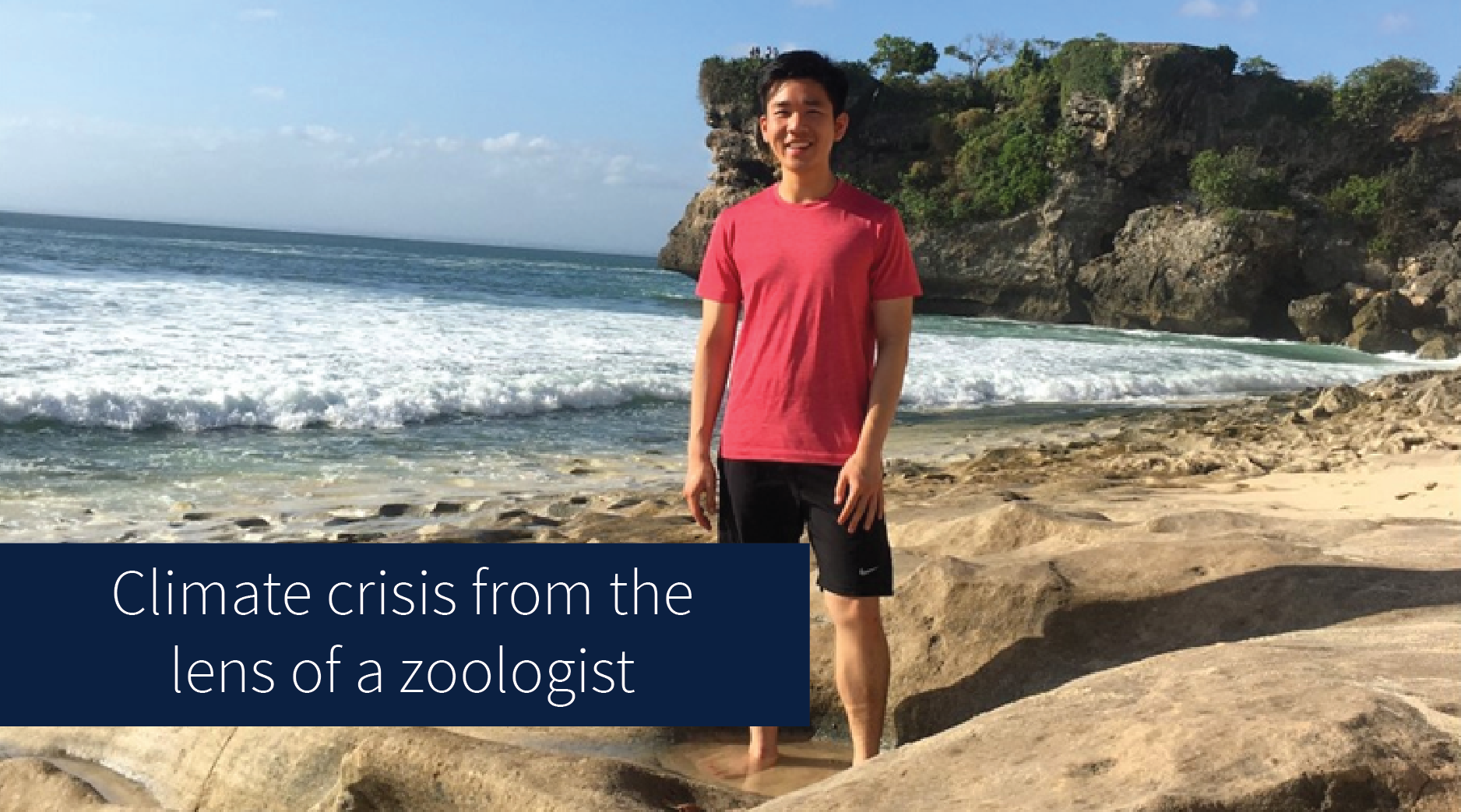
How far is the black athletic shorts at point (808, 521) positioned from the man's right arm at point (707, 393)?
0.16ft

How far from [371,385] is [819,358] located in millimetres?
8923

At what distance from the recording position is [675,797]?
2.42m

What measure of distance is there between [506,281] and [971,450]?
102 ft

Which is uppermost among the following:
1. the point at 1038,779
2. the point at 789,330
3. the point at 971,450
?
the point at 789,330

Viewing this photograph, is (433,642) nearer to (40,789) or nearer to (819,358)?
(40,789)

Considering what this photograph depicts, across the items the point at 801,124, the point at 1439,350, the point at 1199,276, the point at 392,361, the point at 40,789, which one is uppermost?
the point at 1199,276

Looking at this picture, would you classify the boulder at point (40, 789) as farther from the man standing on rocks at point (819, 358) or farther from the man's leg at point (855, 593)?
the man's leg at point (855, 593)

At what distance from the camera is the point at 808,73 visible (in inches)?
108

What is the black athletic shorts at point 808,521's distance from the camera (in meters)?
2.69

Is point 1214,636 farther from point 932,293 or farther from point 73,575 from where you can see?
point 932,293

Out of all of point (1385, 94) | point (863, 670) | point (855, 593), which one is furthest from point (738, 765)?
point (1385, 94)

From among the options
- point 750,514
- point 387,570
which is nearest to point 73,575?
point 387,570

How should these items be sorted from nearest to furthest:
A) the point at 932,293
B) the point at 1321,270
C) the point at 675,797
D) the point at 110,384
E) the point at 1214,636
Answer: the point at 675,797
the point at 1214,636
the point at 110,384
the point at 1321,270
the point at 932,293

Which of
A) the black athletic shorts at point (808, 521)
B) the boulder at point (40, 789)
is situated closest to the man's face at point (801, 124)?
the black athletic shorts at point (808, 521)
